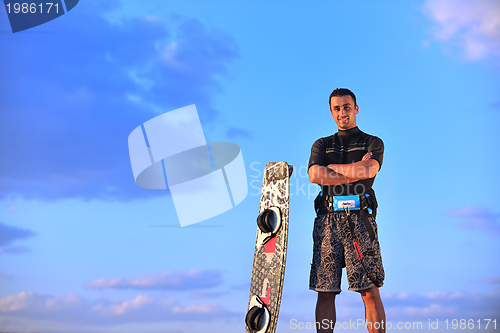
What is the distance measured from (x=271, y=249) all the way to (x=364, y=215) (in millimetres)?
1135

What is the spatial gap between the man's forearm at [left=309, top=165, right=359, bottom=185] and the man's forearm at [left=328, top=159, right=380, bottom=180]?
0.04 m

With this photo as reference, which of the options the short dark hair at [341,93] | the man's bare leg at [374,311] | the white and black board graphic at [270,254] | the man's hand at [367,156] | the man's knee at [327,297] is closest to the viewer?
the man's bare leg at [374,311]

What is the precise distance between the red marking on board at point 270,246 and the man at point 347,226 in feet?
1.71

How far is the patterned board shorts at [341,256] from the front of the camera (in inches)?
164

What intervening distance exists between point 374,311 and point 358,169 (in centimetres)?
142

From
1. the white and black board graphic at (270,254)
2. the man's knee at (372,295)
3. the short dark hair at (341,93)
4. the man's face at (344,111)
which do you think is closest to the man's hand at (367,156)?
the man's face at (344,111)

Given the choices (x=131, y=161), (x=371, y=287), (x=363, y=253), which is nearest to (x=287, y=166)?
(x=363, y=253)

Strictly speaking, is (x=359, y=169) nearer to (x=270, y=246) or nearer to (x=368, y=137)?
(x=368, y=137)

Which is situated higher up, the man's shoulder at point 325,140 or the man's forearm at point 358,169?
the man's shoulder at point 325,140

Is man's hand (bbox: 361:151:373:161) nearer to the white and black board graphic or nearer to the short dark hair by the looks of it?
the short dark hair

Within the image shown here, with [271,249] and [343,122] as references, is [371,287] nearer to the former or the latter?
[271,249]

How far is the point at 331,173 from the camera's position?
432cm

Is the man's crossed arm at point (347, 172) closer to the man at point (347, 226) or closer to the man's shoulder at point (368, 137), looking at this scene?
the man at point (347, 226)

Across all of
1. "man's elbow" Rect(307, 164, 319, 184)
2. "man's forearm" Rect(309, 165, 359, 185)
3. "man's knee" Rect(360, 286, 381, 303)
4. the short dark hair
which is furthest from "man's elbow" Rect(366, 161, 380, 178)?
"man's knee" Rect(360, 286, 381, 303)
